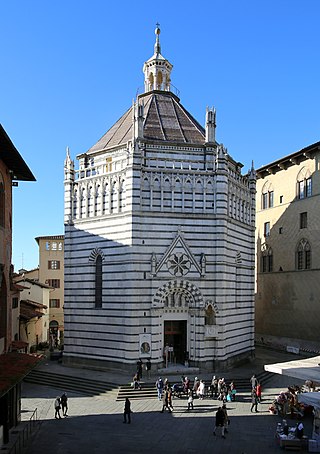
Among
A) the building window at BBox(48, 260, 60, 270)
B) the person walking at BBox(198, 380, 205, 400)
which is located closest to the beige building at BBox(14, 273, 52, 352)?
the building window at BBox(48, 260, 60, 270)

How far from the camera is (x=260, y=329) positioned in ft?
174

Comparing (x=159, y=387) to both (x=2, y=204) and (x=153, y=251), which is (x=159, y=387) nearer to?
(x=153, y=251)

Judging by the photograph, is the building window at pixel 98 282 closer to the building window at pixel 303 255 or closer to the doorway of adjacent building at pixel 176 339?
the doorway of adjacent building at pixel 176 339

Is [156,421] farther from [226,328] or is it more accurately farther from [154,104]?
[154,104]

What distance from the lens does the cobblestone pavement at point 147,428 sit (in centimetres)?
2125

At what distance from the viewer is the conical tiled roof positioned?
124 ft

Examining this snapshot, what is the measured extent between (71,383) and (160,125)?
19.2 metres

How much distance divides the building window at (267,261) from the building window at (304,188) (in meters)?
7.18

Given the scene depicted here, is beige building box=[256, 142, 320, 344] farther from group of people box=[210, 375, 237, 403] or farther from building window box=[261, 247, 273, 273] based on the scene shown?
group of people box=[210, 375, 237, 403]

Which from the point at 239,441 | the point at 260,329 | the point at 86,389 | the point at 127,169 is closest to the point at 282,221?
the point at 260,329

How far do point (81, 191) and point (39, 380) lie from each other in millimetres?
13720

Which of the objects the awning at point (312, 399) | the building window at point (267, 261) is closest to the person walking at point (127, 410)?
the awning at point (312, 399)

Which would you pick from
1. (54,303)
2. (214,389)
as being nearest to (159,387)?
(214,389)

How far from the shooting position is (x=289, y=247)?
4806 cm
